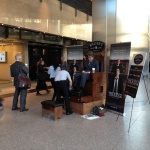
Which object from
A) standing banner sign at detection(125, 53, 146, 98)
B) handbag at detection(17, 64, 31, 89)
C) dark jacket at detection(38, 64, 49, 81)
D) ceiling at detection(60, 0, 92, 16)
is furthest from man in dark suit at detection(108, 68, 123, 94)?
ceiling at detection(60, 0, 92, 16)

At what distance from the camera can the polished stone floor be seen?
354 centimetres

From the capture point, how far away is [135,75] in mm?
4699

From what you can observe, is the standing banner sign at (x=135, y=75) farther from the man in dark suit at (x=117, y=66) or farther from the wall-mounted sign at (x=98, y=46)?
the wall-mounted sign at (x=98, y=46)

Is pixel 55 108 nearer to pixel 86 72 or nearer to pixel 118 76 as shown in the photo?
pixel 86 72

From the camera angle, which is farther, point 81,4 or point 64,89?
point 81,4

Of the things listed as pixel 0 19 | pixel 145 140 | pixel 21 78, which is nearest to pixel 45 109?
pixel 21 78

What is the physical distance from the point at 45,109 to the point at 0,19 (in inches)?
200

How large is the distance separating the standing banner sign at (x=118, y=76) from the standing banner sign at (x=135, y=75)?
318 millimetres

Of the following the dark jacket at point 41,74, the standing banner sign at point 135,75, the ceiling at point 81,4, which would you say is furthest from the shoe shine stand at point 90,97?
the ceiling at point 81,4

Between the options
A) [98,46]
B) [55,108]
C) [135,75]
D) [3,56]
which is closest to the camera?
[135,75]

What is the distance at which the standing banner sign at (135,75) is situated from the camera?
4.58 metres

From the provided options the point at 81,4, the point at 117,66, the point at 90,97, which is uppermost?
the point at 81,4

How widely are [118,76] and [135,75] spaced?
0.75 m

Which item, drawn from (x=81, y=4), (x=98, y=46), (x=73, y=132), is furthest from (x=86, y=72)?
(x=81, y=4)
